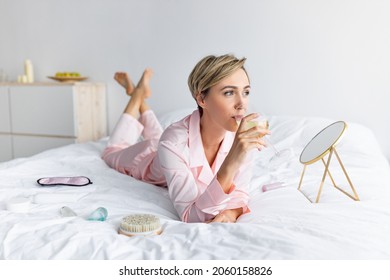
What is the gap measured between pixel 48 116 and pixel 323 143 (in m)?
2.24

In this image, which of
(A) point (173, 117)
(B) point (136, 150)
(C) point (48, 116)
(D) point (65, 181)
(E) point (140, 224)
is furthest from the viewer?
(C) point (48, 116)

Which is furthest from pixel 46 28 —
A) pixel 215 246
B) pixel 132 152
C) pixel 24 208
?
pixel 215 246

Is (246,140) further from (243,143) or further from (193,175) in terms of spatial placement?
(193,175)

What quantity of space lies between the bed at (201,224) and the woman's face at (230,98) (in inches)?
12.3

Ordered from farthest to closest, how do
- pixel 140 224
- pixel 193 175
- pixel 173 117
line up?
pixel 173 117
pixel 193 175
pixel 140 224

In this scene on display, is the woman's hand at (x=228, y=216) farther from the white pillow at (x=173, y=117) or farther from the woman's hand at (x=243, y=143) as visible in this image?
the white pillow at (x=173, y=117)

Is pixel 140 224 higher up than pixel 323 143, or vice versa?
pixel 323 143

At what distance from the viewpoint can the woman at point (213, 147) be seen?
3.75 ft

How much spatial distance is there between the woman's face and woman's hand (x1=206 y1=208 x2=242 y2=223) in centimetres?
27

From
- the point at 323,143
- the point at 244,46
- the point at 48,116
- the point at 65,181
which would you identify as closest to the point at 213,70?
the point at 323,143

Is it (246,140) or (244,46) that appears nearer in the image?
(246,140)

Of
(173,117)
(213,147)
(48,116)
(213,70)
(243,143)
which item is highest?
(213,70)

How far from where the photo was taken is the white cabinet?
2.83 meters

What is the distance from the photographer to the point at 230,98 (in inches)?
48.8
